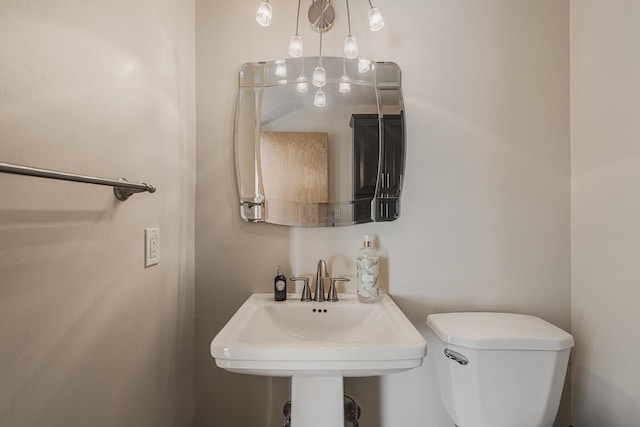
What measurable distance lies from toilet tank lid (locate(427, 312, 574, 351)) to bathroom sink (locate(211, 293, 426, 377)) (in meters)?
0.17

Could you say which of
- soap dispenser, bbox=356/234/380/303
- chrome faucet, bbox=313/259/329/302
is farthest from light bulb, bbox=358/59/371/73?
chrome faucet, bbox=313/259/329/302

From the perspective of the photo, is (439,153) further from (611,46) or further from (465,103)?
(611,46)

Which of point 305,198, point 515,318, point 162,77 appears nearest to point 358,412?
point 515,318

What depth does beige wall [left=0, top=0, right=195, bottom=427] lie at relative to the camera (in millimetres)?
526

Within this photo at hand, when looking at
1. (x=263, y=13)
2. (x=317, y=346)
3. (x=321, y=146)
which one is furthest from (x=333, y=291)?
(x=263, y=13)

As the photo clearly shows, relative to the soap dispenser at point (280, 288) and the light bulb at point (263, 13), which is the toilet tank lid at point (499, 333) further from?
the light bulb at point (263, 13)

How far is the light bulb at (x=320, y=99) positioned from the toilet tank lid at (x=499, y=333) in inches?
34.0

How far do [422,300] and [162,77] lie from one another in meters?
1.18

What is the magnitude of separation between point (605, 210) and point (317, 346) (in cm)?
108

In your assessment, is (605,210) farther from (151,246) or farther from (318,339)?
(151,246)

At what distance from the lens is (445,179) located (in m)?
1.27

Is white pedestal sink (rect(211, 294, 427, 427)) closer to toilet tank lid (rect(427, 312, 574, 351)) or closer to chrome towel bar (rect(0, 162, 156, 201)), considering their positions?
toilet tank lid (rect(427, 312, 574, 351))

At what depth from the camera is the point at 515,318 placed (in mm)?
1161

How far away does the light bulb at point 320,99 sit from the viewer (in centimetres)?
124
